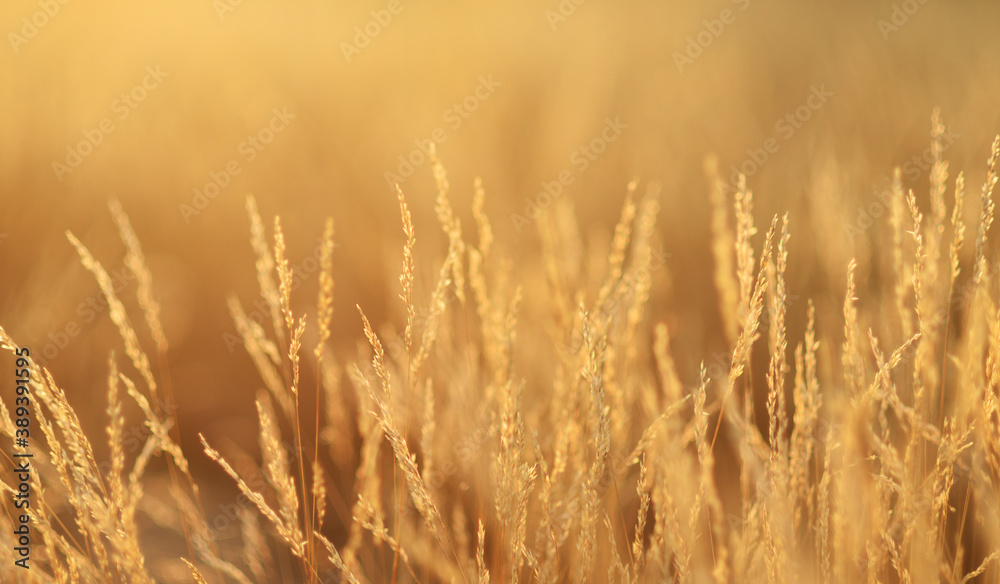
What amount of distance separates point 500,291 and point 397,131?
2.69 m

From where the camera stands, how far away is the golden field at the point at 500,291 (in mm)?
824

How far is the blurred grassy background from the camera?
222 cm

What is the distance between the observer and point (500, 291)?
125 cm

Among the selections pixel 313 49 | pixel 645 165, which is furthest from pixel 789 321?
pixel 313 49

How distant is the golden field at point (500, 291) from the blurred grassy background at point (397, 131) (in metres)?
0.02

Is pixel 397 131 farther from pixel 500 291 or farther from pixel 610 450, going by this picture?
pixel 610 450

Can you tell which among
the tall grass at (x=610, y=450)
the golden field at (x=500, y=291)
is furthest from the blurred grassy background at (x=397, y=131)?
the tall grass at (x=610, y=450)

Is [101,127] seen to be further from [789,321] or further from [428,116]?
[789,321]

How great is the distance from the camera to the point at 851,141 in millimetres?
2943

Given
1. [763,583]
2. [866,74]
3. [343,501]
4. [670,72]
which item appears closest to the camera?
[763,583]

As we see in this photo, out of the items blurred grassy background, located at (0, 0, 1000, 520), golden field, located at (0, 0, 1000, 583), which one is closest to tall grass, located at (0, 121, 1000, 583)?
golden field, located at (0, 0, 1000, 583)

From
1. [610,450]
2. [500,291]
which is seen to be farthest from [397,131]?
[610,450]

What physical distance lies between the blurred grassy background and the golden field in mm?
23

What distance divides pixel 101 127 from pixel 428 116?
1665mm
